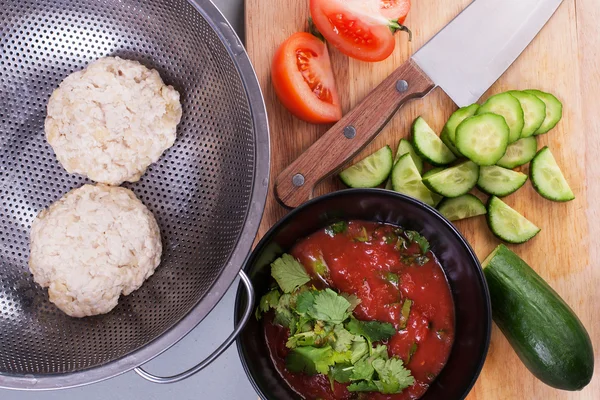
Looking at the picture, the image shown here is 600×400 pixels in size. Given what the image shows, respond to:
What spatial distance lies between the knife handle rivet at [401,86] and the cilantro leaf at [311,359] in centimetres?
97

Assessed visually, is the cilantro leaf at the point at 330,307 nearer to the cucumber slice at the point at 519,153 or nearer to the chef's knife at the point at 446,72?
the chef's knife at the point at 446,72

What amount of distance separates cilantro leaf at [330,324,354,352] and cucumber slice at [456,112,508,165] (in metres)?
A: 0.77

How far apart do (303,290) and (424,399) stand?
61 centimetres

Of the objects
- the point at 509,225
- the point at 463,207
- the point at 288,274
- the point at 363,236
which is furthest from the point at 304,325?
the point at 509,225

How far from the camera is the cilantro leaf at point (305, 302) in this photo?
199 cm

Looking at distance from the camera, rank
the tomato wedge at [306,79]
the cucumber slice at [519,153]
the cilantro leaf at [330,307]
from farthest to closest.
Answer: the cucumber slice at [519,153] < the tomato wedge at [306,79] < the cilantro leaf at [330,307]

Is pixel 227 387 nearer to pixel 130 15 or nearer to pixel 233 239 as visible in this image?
pixel 233 239

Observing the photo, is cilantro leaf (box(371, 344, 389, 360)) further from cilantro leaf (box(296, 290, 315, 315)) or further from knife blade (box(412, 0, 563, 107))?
knife blade (box(412, 0, 563, 107))

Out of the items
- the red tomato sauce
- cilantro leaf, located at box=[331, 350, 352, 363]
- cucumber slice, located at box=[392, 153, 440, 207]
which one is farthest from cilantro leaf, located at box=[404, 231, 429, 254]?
cilantro leaf, located at box=[331, 350, 352, 363]

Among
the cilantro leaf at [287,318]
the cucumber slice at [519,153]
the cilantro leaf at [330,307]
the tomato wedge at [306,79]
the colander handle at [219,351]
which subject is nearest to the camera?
the colander handle at [219,351]

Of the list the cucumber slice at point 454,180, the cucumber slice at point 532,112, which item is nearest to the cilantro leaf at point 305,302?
the cucumber slice at point 454,180

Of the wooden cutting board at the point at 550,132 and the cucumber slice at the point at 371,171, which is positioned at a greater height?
the wooden cutting board at the point at 550,132

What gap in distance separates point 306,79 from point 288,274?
71 centimetres

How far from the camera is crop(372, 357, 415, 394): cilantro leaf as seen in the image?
2002 millimetres
